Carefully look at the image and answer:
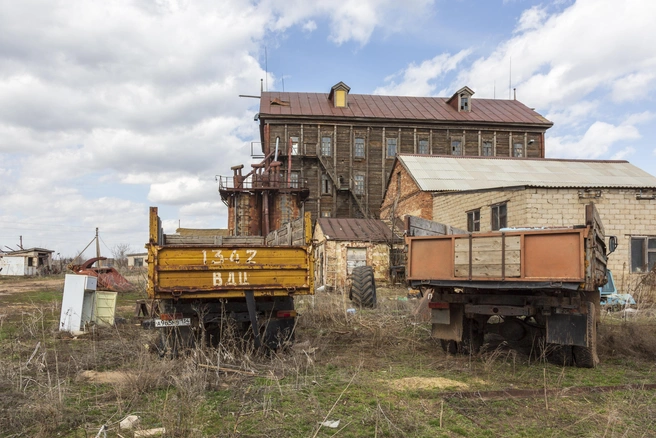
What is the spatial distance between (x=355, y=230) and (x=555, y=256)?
56.4 ft

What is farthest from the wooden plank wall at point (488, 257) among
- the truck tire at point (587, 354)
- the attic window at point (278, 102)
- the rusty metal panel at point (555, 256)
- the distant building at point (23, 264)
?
the distant building at point (23, 264)

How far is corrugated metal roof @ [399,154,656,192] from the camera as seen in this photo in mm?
24516

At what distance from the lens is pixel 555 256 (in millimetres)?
6148

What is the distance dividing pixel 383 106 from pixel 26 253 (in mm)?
32858

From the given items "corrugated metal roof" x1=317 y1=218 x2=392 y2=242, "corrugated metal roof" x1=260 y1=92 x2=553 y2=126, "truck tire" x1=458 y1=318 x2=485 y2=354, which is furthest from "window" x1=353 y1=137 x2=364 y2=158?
"truck tire" x1=458 y1=318 x2=485 y2=354

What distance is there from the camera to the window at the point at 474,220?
2109 cm

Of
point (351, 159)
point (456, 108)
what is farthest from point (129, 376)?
point (456, 108)

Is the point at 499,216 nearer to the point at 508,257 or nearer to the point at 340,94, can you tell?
the point at 508,257

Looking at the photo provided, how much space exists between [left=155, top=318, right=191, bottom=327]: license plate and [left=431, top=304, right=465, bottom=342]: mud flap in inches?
138

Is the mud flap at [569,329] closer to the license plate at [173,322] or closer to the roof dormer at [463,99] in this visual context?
the license plate at [173,322]

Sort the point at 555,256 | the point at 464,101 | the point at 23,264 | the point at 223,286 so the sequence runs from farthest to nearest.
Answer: the point at 464,101, the point at 23,264, the point at 223,286, the point at 555,256

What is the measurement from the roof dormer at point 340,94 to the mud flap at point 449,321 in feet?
113

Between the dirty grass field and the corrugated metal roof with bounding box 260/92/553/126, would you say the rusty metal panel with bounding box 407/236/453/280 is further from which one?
the corrugated metal roof with bounding box 260/92/553/126

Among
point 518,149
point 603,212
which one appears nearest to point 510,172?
point 603,212
